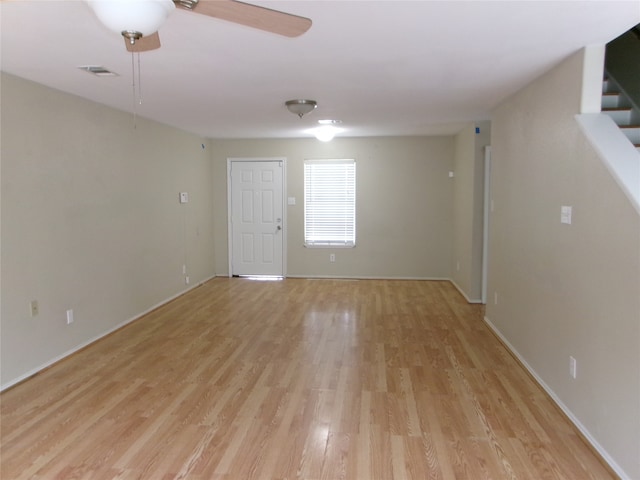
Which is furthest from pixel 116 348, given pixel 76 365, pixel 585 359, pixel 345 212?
pixel 345 212

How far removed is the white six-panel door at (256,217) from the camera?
712cm

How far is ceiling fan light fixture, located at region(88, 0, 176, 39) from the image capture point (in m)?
1.32

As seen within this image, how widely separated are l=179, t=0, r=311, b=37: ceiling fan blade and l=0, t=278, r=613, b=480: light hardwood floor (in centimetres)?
206

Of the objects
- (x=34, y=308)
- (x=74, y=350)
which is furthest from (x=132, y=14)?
(x=74, y=350)

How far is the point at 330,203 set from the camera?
7055 mm

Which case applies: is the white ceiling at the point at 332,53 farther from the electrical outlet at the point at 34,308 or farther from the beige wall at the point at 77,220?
the electrical outlet at the point at 34,308

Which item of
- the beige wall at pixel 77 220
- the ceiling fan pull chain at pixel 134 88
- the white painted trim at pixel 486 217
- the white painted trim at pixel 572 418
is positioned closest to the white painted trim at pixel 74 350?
the beige wall at pixel 77 220

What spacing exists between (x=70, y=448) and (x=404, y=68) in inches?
122

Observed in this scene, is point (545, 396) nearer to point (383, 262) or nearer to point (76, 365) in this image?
point (76, 365)

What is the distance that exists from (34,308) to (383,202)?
4.96m

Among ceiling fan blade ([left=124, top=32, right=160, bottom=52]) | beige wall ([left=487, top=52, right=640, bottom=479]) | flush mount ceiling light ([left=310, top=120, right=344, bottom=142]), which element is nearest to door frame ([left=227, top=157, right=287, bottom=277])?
flush mount ceiling light ([left=310, top=120, right=344, bottom=142])

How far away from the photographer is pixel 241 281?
700 centimetres

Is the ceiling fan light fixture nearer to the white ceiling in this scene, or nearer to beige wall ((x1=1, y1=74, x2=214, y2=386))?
the white ceiling

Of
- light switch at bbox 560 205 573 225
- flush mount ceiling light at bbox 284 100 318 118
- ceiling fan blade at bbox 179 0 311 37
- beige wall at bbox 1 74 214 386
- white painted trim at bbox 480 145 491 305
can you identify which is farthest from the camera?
white painted trim at bbox 480 145 491 305
